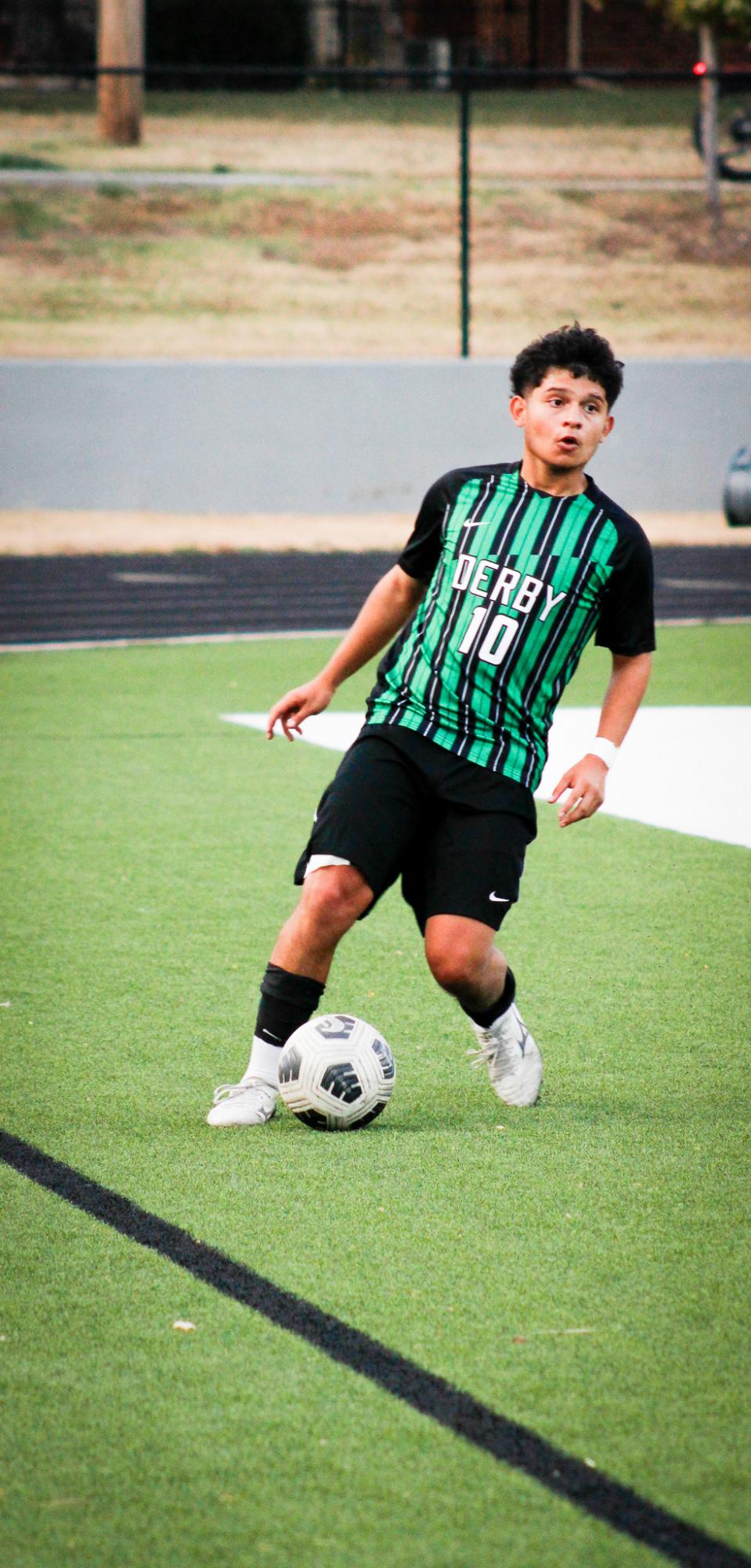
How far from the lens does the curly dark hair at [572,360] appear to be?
3938mm

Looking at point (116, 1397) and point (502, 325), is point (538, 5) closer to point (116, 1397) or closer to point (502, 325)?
point (502, 325)

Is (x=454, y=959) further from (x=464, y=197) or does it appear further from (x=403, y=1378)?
(x=464, y=197)

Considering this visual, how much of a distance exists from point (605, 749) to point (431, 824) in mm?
388

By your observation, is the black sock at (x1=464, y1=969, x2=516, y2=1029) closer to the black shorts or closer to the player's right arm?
the black shorts

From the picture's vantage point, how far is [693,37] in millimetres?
Answer: 35906

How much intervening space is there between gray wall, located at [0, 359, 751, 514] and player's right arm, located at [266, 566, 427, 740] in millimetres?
13088

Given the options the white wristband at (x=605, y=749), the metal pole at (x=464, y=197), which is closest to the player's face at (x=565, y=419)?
the white wristband at (x=605, y=749)

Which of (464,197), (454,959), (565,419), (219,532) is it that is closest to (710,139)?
(464,197)

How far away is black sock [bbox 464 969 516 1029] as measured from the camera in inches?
160

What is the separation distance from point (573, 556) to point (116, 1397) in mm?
1903

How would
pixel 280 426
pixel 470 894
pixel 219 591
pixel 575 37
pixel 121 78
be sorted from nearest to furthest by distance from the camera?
pixel 470 894
pixel 219 591
pixel 280 426
pixel 121 78
pixel 575 37

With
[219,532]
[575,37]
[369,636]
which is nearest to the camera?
[369,636]

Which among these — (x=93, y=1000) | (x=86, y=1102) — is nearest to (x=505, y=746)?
(x=86, y=1102)

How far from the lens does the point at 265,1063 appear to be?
160 inches
